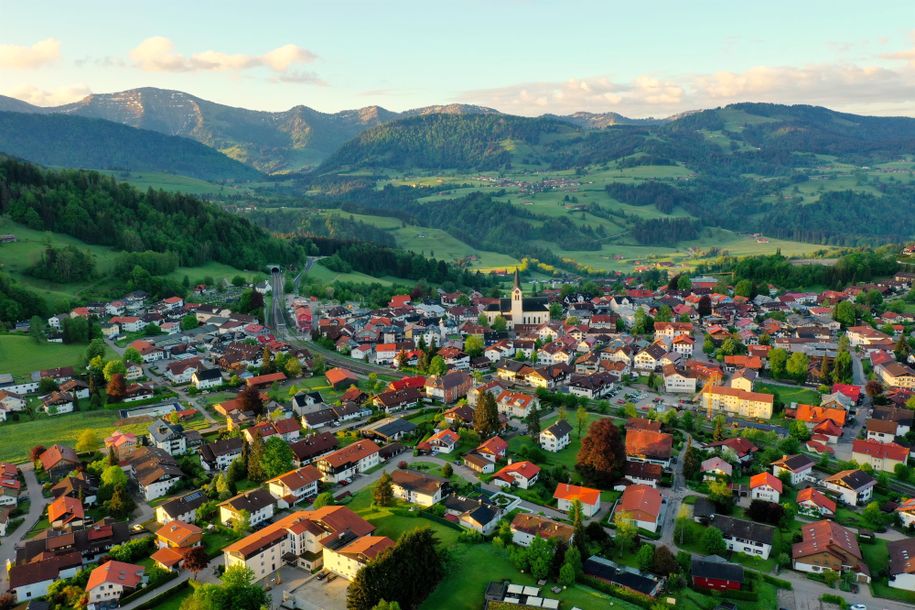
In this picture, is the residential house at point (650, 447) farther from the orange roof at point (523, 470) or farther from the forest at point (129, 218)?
the forest at point (129, 218)

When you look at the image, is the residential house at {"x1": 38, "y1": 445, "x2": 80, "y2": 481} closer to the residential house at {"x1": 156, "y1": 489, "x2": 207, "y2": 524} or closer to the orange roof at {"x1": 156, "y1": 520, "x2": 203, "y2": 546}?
the residential house at {"x1": 156, "y1": 489, "x2": 207, "y2": 524}

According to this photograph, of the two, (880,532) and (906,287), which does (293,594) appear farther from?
(906,287)

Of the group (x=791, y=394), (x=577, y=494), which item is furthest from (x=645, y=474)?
(x=791, y=394)

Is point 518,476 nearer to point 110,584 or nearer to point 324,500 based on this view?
point 324,500

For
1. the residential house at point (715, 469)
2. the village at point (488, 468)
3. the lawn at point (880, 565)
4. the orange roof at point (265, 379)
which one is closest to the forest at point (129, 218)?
the village at point (488, 468)

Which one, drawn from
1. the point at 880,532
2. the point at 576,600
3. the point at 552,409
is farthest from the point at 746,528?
the point at 552,409

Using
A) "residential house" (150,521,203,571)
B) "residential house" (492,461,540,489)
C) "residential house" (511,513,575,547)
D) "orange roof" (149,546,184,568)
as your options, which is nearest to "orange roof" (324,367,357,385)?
"residential house" (492,461,540,489)
